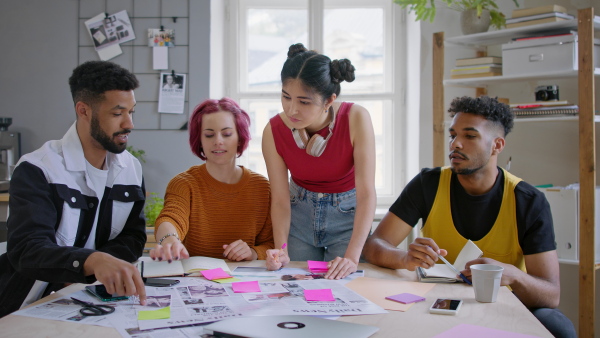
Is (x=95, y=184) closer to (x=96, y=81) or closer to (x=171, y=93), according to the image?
(x=96, y=81)

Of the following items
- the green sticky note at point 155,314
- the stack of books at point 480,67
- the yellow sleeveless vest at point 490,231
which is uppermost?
the stack of books at point 480,67

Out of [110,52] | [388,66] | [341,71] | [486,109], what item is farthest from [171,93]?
[486,109]

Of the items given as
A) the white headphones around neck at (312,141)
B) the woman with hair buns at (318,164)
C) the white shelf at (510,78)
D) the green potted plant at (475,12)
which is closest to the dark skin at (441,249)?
the woman with hair buns at (318,164)

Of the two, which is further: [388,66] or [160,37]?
[388,66]

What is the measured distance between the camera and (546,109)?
8.75ft

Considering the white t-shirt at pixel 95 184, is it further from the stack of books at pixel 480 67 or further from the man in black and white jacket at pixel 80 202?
the stack of books at pixel 480 67

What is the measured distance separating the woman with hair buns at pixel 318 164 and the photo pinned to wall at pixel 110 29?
1.85 meters

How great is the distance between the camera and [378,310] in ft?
3.99

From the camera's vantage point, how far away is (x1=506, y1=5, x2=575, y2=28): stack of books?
2.62 meters

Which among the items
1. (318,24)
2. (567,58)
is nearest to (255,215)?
(567,58)

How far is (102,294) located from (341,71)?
1.02 metres

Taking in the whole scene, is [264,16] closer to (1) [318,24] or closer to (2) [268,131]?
(1) [318,24]

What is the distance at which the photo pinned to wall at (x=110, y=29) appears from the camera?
3420 millimetres

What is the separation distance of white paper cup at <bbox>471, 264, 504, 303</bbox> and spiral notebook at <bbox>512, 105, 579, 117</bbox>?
1593 millimetres
